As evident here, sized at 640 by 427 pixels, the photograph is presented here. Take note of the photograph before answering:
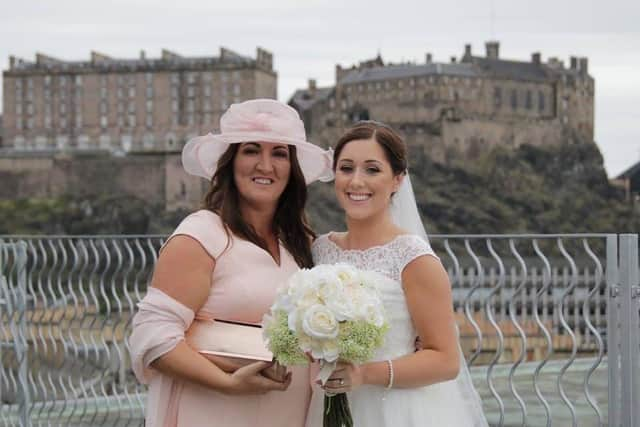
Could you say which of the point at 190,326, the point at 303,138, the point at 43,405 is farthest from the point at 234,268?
the point at 43,405

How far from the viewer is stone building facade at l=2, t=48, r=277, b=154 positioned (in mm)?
64062

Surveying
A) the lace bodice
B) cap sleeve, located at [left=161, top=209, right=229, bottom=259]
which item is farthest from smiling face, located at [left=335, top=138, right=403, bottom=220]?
cap sleeve, located at [left=161, top=209, right=229, bottom=259]

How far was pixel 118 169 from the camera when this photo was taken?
2199 inches

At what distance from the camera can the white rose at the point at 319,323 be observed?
2.40 metres

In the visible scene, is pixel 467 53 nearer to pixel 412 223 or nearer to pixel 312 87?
pixel 312 87

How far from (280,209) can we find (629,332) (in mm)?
1402

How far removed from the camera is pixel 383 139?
2719 millimetres

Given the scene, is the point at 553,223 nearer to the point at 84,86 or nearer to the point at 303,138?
the point at 84,86

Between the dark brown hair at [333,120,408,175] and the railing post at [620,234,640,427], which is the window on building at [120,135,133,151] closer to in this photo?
the railing post at [620,234,640,427]

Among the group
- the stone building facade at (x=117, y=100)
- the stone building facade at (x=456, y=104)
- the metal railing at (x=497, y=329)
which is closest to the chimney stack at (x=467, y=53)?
the stone building facade at (x=456, y=104)

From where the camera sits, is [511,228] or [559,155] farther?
[559,155]

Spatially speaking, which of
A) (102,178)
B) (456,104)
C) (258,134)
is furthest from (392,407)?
(456,104)

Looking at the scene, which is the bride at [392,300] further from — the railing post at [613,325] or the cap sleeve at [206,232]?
the railing post at [613,325]

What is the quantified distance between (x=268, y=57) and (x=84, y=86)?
12200 mm
